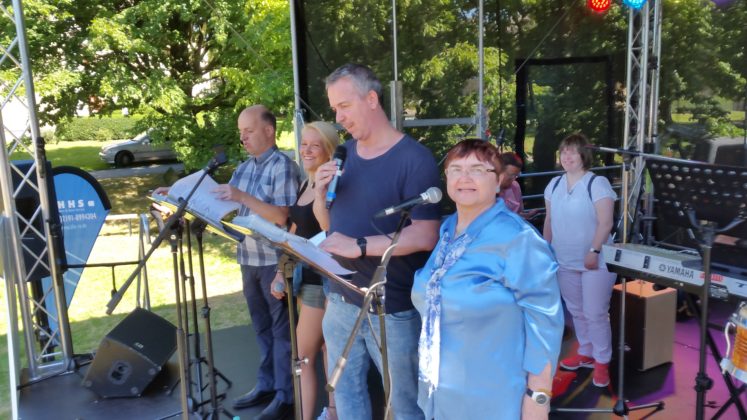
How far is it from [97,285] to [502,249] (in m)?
6.77

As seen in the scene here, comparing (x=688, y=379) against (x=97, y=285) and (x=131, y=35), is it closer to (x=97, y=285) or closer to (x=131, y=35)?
(x=97, y=285)

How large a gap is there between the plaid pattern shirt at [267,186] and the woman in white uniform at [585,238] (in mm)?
1545

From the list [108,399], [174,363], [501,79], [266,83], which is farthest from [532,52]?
[108,399]

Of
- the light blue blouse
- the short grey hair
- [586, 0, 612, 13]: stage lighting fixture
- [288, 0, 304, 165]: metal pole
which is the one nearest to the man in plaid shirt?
the short grey hair

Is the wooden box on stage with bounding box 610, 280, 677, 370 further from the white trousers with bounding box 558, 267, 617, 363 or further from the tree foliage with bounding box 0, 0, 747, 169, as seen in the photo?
the tree foliage with bounding box 0, 0, 747, 169

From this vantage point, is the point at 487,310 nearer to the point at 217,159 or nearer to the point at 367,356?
the point at 367,356

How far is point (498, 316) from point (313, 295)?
1.30m

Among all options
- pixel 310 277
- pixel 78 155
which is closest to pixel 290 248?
pixel 310 277

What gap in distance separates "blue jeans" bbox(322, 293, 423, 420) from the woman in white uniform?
1.66m

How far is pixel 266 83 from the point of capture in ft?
29.3

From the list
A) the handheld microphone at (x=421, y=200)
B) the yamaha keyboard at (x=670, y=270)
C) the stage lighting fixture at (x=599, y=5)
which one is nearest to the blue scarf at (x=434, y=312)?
the handheld microphone at (x=421, y=200)

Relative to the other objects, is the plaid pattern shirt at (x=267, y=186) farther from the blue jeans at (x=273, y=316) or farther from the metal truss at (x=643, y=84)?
the metal truss at (x=643, y=84)

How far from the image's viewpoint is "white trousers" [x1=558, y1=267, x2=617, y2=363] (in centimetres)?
340

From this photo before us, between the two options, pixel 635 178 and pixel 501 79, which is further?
pixel 501 79
